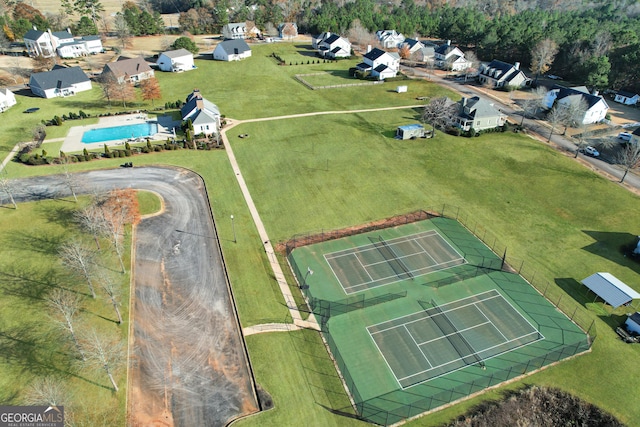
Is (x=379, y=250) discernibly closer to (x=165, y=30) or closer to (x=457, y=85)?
(x=457, y=85)

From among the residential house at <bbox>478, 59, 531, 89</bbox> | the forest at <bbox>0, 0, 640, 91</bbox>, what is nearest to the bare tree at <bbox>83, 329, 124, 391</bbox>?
the residential house at <bbox>478, 59, 531, 89</bbox>

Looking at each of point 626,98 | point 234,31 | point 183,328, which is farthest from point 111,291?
point 234,31

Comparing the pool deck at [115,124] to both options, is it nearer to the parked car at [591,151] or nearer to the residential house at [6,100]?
the residential house at [6,100]

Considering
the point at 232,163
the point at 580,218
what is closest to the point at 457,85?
the point at 580,218

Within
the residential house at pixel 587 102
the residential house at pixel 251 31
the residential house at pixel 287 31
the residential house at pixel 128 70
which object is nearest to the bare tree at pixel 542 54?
the residential house at pixel 587 102

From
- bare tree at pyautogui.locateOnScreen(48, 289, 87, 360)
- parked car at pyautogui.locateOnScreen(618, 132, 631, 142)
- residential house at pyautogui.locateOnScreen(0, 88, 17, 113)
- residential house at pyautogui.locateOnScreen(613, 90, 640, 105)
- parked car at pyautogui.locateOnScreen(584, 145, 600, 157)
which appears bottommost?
bare tree at pyautogui.locateOnScreen(48, 289, 87, 360)

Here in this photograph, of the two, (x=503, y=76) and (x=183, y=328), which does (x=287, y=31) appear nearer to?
(x=503, y=76)

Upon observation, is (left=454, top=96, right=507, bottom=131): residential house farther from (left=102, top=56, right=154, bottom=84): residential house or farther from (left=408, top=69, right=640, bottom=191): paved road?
(left=102, top=56, right=154, bottom=84): residential house
